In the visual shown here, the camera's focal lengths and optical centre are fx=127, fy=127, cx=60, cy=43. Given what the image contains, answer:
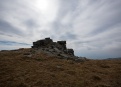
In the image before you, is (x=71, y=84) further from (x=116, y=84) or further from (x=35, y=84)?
(x=116, y=84)

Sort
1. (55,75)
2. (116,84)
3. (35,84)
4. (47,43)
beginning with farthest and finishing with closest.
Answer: (47,43)
(55,75)
(116,84)
(35,84)

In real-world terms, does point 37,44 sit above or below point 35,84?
above

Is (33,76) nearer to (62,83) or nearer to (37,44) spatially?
(62,83)

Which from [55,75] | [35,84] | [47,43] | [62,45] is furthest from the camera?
[62,45]

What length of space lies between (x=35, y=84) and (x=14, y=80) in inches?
92.5

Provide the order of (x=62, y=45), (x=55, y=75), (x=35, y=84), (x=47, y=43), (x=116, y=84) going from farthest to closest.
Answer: (x=62, y=45) → (x=47, y=43) → (x=55, y=75) → (x=116, y=84) → (x=35, y=84)

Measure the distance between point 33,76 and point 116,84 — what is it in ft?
29.9

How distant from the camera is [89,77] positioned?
15344mm

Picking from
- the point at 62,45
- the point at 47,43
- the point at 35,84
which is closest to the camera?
the point at 35,84

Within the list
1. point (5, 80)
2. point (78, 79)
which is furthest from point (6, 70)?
point (78, 79)

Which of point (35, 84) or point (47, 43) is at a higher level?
point (47, 43)

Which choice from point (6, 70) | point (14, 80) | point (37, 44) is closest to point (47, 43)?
point (37, 44)

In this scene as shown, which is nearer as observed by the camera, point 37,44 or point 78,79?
point 78,79

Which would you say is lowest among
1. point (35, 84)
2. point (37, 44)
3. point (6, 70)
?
point (35, 84)
